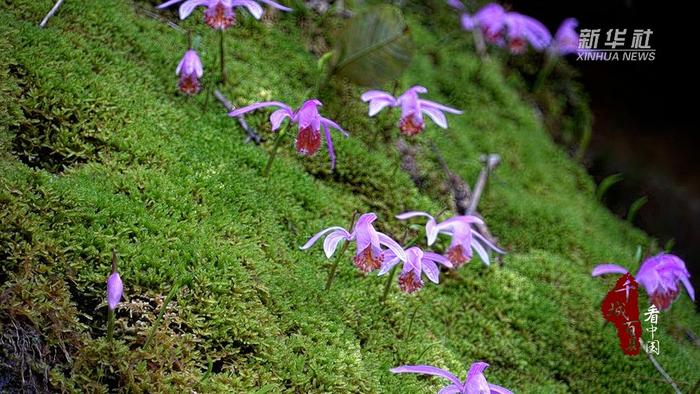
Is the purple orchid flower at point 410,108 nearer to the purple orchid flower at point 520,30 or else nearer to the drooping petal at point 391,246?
the drooping petal at point 391,246

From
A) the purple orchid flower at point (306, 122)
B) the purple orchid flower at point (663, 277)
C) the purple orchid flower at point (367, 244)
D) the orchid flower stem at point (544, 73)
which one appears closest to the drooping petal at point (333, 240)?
the purple orchid flower at point (367, 244)

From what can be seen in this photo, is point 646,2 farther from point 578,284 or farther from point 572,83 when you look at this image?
point 578,284

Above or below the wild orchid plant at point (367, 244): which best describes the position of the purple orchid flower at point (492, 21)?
above

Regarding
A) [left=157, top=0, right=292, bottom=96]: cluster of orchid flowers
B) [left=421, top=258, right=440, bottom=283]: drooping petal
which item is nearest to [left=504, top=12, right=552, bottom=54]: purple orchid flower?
[left=157, top=0, right=292, bottom=96]: cluster of orchid flowers

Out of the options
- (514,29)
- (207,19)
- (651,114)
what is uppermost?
(514,29)

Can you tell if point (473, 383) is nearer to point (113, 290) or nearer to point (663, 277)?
point (113, 290)

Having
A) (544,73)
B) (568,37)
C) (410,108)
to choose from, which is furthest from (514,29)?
(410,108)

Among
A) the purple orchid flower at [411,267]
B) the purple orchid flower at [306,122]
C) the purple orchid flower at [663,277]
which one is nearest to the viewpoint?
the purple orchid flower at [411,267]

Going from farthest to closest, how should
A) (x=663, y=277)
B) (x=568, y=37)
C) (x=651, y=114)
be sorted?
(x=651, y=114) < (x=568, y=37) < (x=663, y=277)

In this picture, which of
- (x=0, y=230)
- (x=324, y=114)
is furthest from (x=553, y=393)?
(x=0, y=230)
